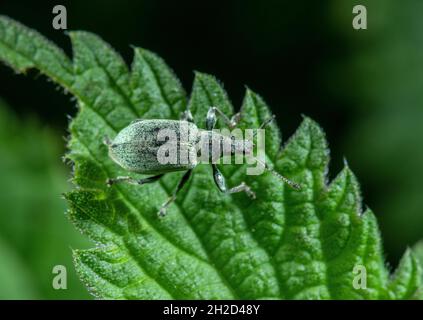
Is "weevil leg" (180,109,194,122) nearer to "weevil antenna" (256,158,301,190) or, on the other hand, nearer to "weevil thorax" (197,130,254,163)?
"weevil thorax" (197,130,254,163)

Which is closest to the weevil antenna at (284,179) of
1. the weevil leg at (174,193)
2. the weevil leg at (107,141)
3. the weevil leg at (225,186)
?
the weevil leg at (225,186)

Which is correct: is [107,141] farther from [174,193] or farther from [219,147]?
[219,147]

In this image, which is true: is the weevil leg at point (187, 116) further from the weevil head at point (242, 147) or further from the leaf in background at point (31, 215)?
the leaf in background at point (31, 215)

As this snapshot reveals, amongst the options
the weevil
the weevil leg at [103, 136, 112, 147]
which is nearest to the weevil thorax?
the weevil

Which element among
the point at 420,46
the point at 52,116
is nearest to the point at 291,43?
the point at 420,46

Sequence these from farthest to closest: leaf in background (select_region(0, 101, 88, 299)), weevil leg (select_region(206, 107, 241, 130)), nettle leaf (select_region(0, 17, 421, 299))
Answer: leaf in background (select_region(0, 101, 88, 299))
weevil leg (select_region(206, 107, 241, 130))
nettle leaf (select_region(0, 17, 421, 299))
